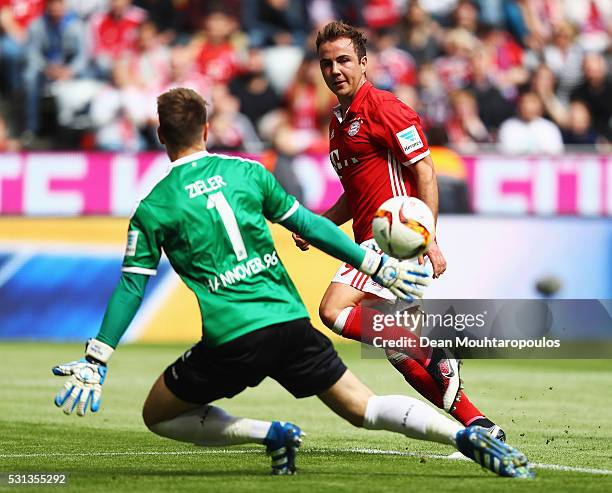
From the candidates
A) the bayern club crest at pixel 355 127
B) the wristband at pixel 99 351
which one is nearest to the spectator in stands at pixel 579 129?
the bayern club crest at pixel 355 127

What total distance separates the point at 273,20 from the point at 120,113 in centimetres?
362

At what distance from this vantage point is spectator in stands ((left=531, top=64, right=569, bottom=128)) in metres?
19.7

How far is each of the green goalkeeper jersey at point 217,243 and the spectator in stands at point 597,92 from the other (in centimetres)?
1412

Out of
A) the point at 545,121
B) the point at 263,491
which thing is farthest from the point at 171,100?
the point at 545,121

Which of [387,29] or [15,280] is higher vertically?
[387,29]

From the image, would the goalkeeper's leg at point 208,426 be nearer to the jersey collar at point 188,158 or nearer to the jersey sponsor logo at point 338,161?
the jersey collar at point 188,158

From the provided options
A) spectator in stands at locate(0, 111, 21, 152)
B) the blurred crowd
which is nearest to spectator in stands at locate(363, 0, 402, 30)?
the blurred crowd

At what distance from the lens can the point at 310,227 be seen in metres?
6.70

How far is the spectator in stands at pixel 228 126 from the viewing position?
18.0m

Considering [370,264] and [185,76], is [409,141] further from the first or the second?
[185,76]

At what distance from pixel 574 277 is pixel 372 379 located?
161 inches

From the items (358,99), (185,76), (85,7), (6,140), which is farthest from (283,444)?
(85,7)

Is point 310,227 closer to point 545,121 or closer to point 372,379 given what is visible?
point 372,379

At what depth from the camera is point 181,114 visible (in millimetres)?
6645
